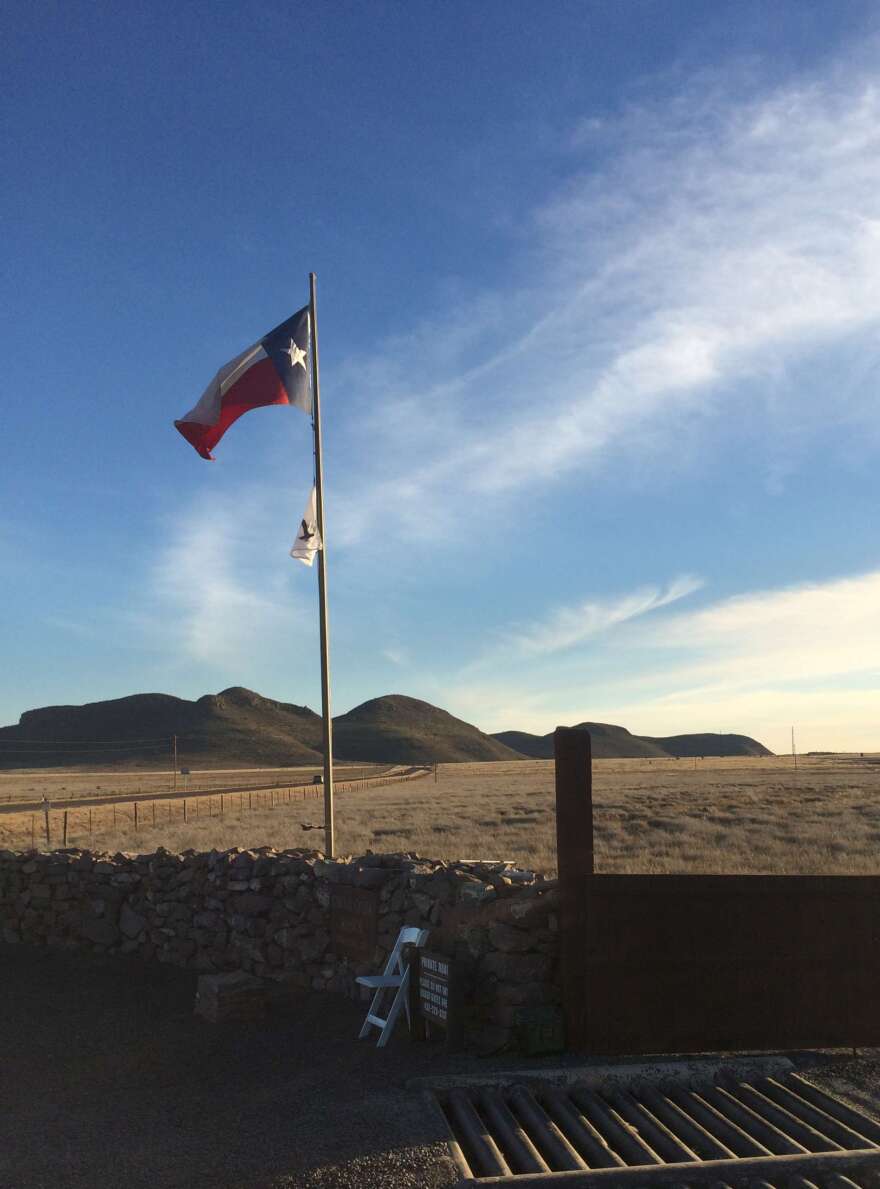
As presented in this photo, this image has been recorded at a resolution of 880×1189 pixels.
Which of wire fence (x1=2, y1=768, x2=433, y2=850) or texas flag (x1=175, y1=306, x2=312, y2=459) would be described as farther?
wire fence (x1=2, y1=768, x2=433, y2=850)

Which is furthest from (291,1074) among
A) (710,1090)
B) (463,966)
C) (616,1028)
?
(710,1090)

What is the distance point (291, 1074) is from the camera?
7.38 m

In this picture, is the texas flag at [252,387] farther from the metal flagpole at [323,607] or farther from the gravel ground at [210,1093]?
the gravel ground at [210,1093]

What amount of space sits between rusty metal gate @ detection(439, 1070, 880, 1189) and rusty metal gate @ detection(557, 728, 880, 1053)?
57cm

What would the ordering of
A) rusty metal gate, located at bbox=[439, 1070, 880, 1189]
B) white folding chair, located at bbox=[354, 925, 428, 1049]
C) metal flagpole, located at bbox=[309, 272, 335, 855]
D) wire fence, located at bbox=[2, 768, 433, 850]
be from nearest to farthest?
rusty metal gate, located at bbox=[439, 1070, 880, 1189]
white folding chair, located at bbox=[354, 925, 428, 1049]
metal flagpole, located at bbox=[309, 272, 335, 855]
wire fence, located at bbox=[2, 768, 433, 850]

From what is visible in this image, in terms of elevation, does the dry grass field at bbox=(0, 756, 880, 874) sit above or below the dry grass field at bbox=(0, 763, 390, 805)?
above

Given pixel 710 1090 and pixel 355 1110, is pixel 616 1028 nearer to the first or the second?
pixel 710 1090

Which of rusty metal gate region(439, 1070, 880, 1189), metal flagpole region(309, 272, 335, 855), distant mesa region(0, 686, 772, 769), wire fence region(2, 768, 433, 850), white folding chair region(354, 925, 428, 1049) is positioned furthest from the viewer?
distant mesa region(0, 686, 772, 769)

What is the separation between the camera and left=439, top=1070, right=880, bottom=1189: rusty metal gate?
5387 millimetres

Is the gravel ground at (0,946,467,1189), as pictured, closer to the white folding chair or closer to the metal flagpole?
the white folding chair

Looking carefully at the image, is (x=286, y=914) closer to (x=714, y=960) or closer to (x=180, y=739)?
(x=714, y=960)

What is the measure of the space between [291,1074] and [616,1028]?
2414 millimetres

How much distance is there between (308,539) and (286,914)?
14.8ft

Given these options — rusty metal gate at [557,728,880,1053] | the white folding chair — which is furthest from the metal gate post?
the white folding chair
